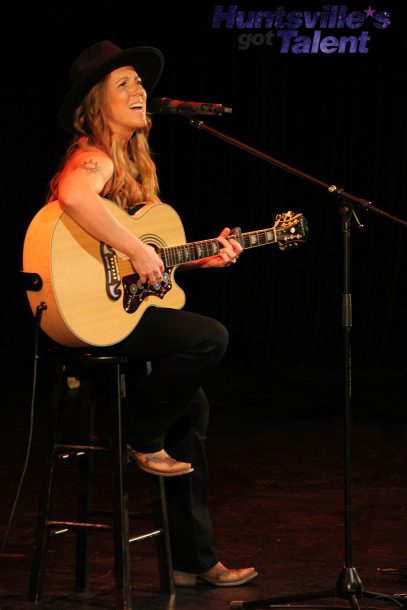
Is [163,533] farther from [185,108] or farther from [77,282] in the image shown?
[185,108]

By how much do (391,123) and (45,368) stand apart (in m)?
3.69

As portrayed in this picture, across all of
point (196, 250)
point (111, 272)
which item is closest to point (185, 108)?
point (196, 250)

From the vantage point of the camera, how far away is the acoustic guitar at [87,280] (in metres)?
3.67

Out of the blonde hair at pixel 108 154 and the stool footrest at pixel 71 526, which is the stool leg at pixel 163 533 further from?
the blonde hair at pixel 108 154

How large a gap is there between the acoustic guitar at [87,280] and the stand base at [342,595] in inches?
40.8

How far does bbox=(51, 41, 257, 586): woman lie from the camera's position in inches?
150

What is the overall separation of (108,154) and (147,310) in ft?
1.97

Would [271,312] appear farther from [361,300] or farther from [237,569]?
[237,569]

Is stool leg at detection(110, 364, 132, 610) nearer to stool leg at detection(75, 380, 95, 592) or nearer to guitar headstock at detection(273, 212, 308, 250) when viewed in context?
stool leg at detection(75, 380, 95, 592)

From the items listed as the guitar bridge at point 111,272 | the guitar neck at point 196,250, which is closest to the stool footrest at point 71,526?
the guitar bridge at point 111,272

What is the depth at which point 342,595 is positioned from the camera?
3697mm

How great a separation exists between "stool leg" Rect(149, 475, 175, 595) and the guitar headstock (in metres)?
1.06

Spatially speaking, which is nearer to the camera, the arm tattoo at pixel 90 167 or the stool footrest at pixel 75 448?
the arm tattoo at pixel 90 167

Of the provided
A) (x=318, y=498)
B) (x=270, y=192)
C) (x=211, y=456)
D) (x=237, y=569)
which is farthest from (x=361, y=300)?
(x=237, y=569)
